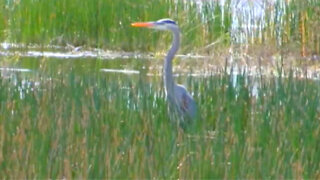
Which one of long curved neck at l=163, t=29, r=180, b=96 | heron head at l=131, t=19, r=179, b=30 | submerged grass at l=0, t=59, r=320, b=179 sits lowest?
submerged grass at l=0, t=59, r=320, b=179

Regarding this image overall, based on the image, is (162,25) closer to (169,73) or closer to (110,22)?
(169,73)

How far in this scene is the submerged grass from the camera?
5566 millimetres

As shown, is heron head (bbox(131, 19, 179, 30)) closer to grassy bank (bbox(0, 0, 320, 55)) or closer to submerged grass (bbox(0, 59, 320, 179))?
submerged grass (bbox(0, 59, 320, 179))

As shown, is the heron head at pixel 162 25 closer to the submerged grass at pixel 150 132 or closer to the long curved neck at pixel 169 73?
the long curved neck at pixel 169 73

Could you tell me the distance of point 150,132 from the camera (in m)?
6.24

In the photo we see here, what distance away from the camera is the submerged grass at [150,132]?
5566 mm

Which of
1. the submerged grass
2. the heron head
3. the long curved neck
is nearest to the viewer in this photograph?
the submerged grass

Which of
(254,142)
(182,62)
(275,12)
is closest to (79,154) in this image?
(254,142)

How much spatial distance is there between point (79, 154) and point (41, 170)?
298 millimetres

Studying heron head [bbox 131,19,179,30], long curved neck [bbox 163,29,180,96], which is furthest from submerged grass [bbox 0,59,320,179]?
heron head [bbox 131,19,179,30]

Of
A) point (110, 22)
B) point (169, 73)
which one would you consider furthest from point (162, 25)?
point (110, 22)

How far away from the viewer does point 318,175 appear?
5781mm

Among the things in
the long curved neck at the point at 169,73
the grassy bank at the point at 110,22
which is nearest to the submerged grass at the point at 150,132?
the long curved neck at the point at 169,73

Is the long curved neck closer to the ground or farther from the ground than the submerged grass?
farther from the ground
